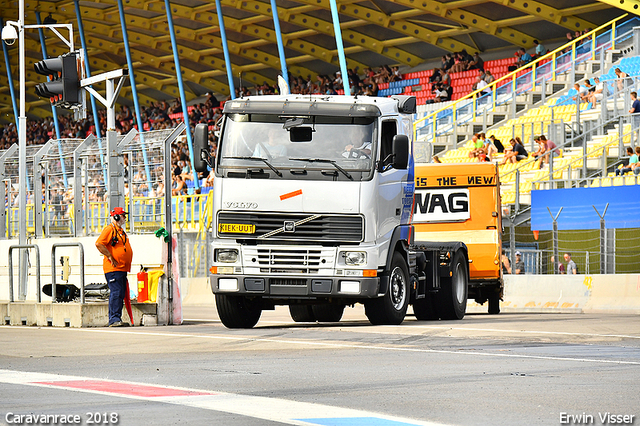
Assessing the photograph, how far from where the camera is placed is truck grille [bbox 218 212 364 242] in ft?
48.8

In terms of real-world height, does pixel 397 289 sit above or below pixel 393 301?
above

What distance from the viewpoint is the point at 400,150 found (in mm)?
15062

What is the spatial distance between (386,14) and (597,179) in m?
28.2

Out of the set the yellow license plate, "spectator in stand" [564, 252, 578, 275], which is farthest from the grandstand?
the yellow license plate

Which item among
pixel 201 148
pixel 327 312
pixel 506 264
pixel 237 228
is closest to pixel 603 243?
pixel 506 264

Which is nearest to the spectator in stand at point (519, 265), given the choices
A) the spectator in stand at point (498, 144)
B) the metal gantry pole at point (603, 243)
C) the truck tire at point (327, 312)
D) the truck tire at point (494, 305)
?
the truck tire at point (494, 305)

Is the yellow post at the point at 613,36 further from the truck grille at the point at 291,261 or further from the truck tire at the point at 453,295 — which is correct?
the truck grille at the point at 291,261

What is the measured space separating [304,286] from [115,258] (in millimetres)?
2965

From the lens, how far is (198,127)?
14992mm

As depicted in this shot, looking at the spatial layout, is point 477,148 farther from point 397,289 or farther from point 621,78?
point 397,289

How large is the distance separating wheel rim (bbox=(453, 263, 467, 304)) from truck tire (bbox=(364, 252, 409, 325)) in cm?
223

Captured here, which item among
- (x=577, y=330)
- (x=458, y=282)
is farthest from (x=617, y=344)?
(x=458, y=282)

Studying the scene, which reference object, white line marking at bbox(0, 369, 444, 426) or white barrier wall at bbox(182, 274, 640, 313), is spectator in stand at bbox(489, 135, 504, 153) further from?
white line marking at bbox(0, 369, 444, 426)

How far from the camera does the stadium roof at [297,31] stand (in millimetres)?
46906
